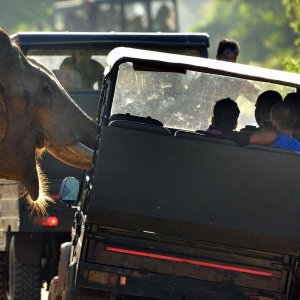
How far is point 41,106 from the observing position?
11.0 meters

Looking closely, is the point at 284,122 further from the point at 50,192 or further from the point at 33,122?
the point at 50,192

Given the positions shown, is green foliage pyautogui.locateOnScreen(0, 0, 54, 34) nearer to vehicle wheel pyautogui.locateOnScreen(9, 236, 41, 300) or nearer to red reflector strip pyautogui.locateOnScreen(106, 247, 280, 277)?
vehicle wheel pyautogui.locateOnScreen(9, 236, 41, 300)

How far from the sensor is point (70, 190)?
976 centimetres

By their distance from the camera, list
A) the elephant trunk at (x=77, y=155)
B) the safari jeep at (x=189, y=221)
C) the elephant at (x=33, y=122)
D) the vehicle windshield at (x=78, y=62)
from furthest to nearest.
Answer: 1. the vehicle windshield at (x=78, y=62)
2. the elephant at (x=33, y=122)
3. the elephant trunk at (x=77, y=155)
4. the safari jeep at (x=189, y=221)

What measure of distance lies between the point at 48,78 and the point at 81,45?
3.59 m

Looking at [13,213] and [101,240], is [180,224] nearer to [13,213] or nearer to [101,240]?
[101,240]

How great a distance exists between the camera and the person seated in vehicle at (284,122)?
9.12 meters

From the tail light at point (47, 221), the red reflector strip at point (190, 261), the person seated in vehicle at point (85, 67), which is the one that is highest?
the person seated in vehicle at point (85, 67)

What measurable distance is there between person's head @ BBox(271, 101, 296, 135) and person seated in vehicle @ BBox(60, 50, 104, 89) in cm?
567

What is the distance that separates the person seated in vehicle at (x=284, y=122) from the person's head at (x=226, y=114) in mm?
489

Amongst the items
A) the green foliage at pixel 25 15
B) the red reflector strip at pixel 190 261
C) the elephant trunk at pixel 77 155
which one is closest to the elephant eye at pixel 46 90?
the elephant trunk at pixel 77 155

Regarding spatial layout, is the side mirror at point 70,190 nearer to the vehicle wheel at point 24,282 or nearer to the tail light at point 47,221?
the tail light at point 47,221

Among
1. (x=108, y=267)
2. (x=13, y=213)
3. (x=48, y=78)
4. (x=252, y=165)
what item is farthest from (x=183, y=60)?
(x=13, y=213)

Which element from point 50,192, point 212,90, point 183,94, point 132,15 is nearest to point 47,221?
point 50,192
